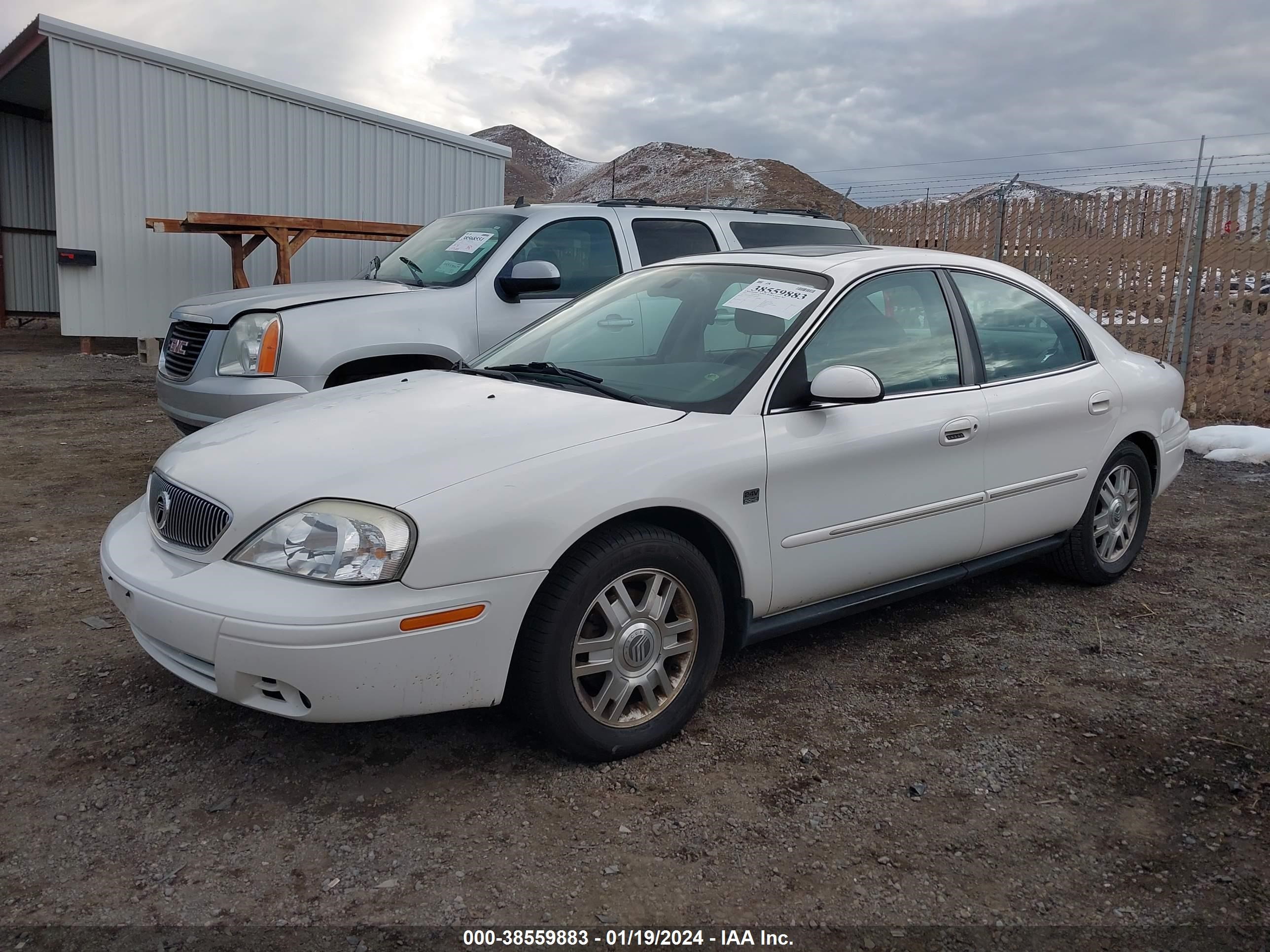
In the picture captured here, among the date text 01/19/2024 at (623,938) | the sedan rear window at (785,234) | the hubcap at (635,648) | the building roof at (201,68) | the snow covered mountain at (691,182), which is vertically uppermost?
the snow covered mountain at (691,182)

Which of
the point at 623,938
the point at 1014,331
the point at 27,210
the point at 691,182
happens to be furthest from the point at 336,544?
the point at 691,182

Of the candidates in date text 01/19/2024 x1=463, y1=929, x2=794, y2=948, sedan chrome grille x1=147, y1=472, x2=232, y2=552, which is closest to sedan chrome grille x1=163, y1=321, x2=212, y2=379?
sedan chrome grille x1=147, y1=472, x2=232, y2=552

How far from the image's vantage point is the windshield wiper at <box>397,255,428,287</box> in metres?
6.32

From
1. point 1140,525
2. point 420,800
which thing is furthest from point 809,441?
point 1140,525

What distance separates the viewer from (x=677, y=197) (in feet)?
150

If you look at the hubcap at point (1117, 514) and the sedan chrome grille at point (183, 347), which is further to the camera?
the sedan chrome grille at point (183, 347)

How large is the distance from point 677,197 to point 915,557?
4358 cm

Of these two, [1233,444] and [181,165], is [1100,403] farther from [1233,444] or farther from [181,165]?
[181,165]

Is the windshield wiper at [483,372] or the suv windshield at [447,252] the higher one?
the suv windshield at [447,252]

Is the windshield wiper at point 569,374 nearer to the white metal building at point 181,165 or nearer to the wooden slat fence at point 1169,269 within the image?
the wooden slat fence at point 1169,269

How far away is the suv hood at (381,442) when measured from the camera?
2.85 metres

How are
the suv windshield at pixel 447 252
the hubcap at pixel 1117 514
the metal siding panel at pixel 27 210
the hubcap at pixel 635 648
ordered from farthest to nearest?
the metal siding panel at pixel 27 210, the suv windshield at pixel 447 252, the hubcap at pixel 1117 514, the hubcap at pixel 635 648

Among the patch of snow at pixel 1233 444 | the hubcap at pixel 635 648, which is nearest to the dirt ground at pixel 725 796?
the hubcap at pixel 635 648

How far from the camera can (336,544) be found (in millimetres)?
2732
